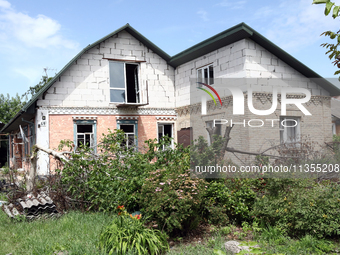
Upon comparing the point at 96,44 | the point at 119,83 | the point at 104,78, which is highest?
the point at 96,44

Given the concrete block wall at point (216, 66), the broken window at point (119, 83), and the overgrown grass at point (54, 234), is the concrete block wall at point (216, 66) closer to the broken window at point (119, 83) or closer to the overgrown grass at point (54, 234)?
the broken window at point (119, 83)

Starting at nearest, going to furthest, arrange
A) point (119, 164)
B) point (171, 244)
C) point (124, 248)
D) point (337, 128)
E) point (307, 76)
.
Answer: point (124, 248)
point (171, 244)
point (119, 164)
point (337, 128)
point (307, 76)

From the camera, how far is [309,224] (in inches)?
211

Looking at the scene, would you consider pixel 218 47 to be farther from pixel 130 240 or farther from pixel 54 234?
pixel 130 240

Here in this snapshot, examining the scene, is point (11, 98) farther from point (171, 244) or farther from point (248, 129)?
point (171, 244)

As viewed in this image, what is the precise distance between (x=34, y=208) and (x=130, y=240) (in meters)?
3.11

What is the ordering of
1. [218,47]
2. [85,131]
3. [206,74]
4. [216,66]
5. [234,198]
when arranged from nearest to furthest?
[234,198] < [218,47] < [216,66] < [206,74] < [85,131]

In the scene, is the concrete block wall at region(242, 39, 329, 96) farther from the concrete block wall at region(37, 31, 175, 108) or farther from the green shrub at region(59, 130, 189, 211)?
the green shrub at region(59, 130, 189, 211)

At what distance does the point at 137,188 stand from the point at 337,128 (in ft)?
29.6

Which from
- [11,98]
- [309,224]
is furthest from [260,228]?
[11,98]

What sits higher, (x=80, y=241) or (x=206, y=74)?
(x=206, y=74)

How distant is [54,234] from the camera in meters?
5.88

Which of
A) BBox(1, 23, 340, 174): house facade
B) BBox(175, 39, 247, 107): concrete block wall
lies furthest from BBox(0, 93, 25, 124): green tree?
BBox(175, 39, 247, 107): concrete block wall

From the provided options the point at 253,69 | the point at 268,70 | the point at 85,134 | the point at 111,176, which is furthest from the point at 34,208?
the point at 268,70
